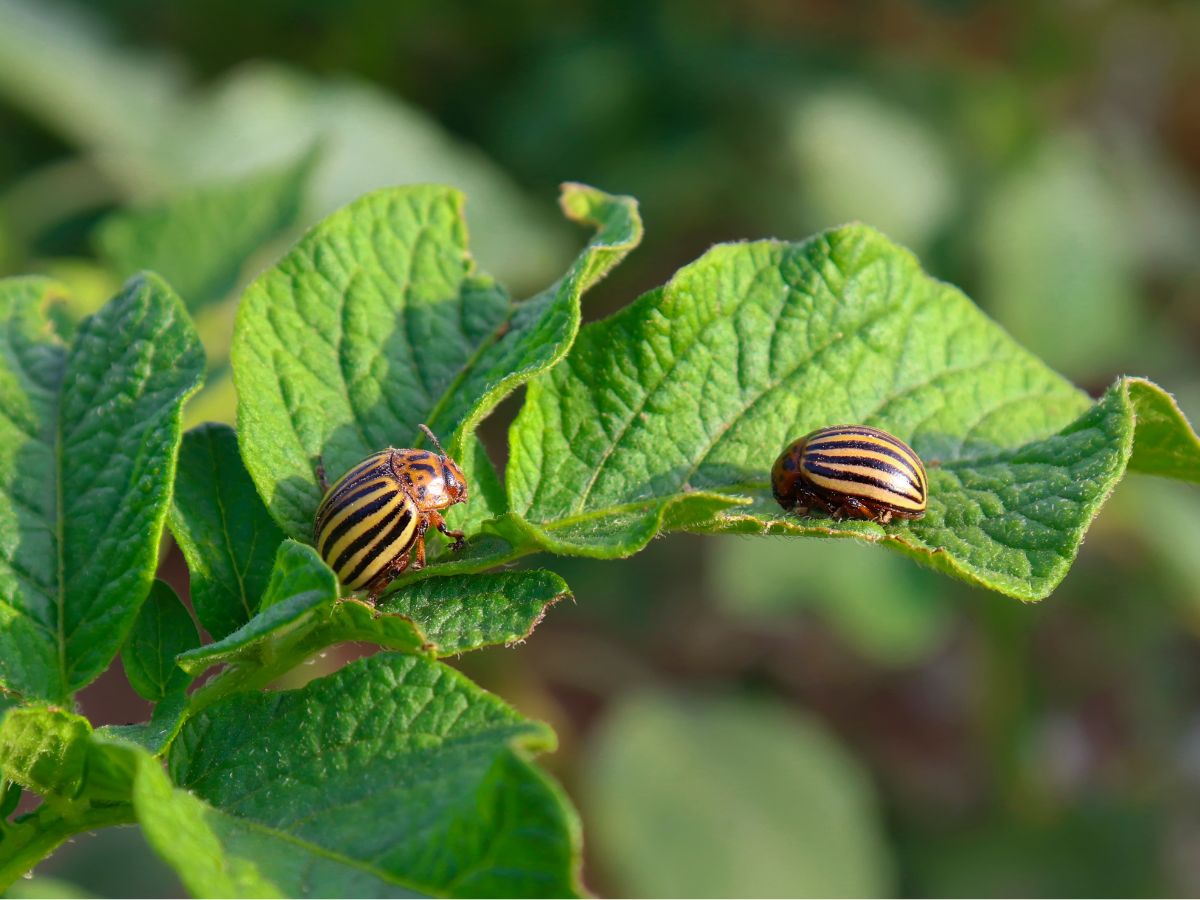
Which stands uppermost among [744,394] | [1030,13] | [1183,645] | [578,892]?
[1030,13]

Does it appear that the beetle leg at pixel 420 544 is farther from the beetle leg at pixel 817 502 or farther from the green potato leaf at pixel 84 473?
the beetle leg at pixel 817 502

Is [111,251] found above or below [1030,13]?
below

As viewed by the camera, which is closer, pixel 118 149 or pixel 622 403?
pixel 622 403

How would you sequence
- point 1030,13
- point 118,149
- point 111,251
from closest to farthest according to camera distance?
point 111,251, point 118,149, point 1030,13

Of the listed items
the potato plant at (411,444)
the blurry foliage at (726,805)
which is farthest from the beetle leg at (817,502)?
the blurry foliage at (726,805)

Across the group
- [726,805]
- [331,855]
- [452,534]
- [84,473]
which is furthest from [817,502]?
[726,805]

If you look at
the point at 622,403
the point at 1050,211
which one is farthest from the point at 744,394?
the point at 1050,211

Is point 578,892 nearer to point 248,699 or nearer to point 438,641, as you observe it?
point 438,641

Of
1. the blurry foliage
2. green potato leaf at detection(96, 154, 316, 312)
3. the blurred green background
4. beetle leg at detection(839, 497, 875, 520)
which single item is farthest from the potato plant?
the blurry foliage
